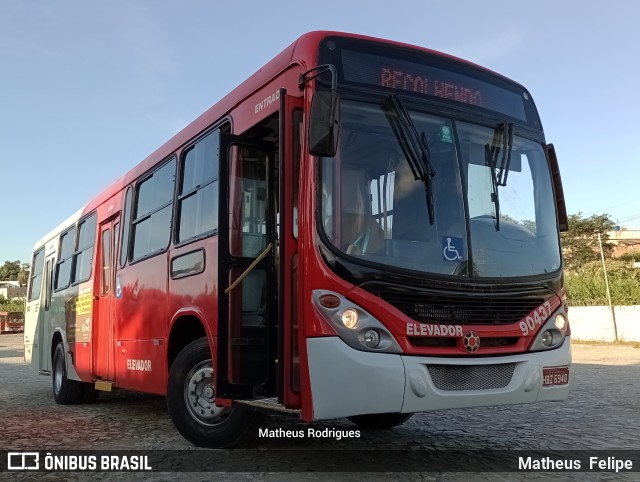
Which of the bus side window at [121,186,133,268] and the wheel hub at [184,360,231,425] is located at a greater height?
the bus side window at [121,186,133,268]

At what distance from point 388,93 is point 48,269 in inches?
359

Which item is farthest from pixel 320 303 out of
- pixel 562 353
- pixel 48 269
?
Result: pixel 48 269

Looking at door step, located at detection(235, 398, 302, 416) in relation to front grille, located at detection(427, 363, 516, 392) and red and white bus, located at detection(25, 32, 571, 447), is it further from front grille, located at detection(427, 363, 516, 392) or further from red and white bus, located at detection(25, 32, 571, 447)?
front grille, located at detection(427, 363, 516, 392)

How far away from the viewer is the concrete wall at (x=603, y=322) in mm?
29609

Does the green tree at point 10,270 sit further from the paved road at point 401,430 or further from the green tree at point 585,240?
the paved road at point 401,430

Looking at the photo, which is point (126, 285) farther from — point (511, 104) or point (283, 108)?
point (511, 104)

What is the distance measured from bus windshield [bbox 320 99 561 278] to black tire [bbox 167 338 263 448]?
1.94 meters

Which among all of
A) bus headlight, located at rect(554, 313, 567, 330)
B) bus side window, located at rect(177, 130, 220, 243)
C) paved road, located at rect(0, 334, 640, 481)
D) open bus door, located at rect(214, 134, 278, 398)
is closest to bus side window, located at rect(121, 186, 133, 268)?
bus side window, located at rect(177, 130, 220, 243)

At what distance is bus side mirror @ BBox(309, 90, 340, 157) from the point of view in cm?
420

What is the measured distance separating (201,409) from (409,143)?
2972 millimetres

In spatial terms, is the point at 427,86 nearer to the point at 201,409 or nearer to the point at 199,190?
the point at 199,190

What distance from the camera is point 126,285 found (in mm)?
7754

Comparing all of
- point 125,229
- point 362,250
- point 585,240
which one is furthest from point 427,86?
point 585,240

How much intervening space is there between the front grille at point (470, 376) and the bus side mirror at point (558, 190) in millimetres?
1544
